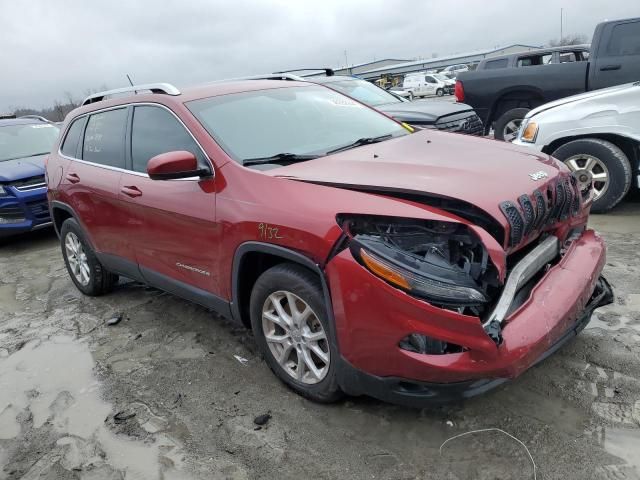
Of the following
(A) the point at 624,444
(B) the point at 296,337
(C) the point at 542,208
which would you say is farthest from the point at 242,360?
(A) the point at 624,444

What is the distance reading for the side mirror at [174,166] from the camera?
2.99 metres

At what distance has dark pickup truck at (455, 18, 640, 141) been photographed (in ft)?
24.4

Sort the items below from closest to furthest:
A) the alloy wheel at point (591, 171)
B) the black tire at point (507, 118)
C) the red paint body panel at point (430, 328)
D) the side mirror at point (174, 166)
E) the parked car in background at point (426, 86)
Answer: the red paint body panel at point (430, 328) < the side mirror at point (174, 166) < the alloy wheel at point (591, 171) < the black tire at point (507, 118) < the parked car in background at point (426, 86)

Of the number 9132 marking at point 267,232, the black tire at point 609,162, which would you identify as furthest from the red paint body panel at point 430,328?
the black tire at point 609,162

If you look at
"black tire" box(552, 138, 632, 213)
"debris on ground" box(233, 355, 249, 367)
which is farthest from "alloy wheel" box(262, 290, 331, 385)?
"black tire" box(552, 138, 632, 213)

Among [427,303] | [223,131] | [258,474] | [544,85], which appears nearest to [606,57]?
[544,85]

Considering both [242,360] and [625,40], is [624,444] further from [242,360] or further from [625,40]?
[625,40]

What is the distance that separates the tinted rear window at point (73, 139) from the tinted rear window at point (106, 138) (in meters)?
0.17

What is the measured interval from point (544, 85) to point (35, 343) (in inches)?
330

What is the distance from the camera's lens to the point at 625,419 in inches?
100

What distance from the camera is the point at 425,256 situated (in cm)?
236

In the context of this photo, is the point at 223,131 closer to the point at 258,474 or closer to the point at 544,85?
the point at 258,474

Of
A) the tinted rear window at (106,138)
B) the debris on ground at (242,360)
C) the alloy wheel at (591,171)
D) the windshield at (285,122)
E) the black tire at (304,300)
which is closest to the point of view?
the black tire at (304,300)

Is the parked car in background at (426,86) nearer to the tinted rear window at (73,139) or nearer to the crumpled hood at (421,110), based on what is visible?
the crumpled hood at (421,110)
